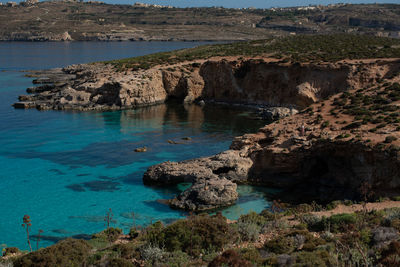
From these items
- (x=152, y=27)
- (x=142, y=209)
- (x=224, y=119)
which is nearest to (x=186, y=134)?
(x=224, y=119)

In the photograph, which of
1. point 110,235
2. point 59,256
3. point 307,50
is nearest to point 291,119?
point 110,235

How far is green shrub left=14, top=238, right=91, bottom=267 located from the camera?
49.3ft

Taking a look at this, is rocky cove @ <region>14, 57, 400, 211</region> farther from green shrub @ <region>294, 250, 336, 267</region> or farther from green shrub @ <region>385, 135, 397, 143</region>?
green shrub @ <region>294, 250, 336, 267</region>

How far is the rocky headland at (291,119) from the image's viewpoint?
88.6ft

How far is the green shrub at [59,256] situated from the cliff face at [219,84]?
41.1 m

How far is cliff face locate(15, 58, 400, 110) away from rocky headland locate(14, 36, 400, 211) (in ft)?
0.45

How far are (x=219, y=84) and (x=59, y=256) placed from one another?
4943 centimetres

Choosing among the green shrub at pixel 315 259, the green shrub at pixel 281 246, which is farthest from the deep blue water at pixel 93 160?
the green shrub at pixel 315 259

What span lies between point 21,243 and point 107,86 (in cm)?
3993

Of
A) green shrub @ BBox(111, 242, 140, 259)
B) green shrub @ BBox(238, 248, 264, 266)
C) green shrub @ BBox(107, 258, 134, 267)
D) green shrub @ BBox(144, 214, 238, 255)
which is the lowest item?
green shrub @ BBox(111, 242, 140, 259)

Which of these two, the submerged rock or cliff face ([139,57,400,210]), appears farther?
the submerged rock

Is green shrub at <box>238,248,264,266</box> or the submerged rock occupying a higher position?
green shrub at <box>238,248,264,266</box>

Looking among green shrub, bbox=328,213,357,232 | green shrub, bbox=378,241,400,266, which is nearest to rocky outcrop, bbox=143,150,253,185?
green shrub, bbox=328,213,357,232

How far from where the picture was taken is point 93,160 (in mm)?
36031
